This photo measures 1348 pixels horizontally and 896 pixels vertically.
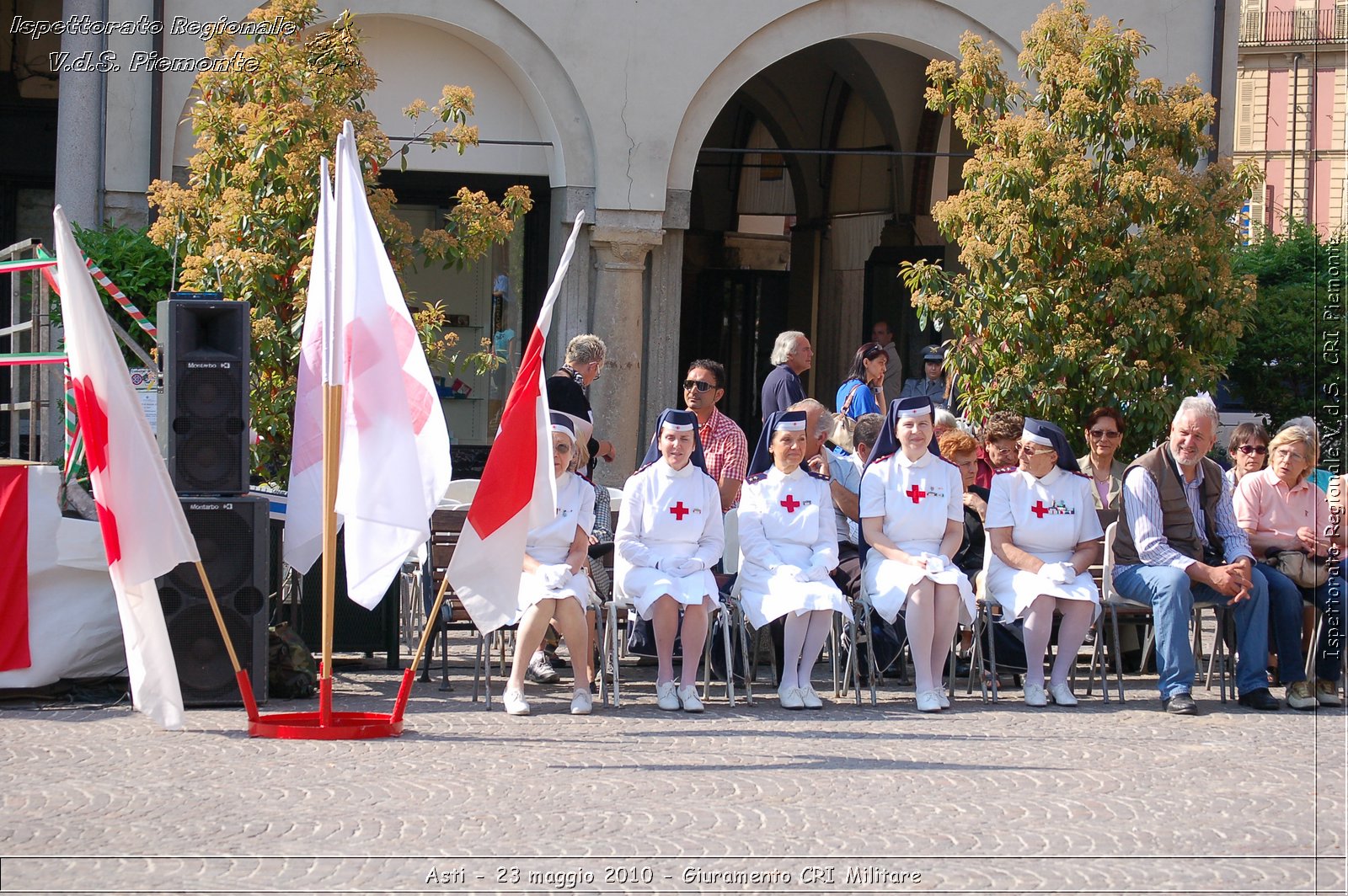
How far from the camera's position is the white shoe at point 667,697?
8305 mm

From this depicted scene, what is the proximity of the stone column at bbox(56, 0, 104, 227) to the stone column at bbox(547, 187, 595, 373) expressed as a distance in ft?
12.2

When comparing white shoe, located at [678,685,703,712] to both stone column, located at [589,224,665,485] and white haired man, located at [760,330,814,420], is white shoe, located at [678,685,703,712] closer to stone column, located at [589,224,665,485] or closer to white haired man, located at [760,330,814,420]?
white haired man, located at [760,330,814,420]

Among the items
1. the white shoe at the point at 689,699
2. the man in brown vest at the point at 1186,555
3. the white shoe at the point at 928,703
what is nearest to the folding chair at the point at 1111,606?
the man in brown vest at the point at 1186,555

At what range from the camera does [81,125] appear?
12.9m

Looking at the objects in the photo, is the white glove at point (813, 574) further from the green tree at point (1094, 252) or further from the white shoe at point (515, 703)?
the green tree at point (1094, 252)

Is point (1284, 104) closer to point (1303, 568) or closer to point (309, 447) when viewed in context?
point (1303, 568)

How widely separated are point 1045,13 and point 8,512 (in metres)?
7.52

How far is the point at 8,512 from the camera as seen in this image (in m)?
8.00

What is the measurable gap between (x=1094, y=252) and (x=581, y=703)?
497cm

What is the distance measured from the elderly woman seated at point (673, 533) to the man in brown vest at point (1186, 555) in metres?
2.30

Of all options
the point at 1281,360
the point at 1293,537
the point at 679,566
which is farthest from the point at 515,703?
the point at 1281,360

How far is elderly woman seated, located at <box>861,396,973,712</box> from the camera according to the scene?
8.72 m

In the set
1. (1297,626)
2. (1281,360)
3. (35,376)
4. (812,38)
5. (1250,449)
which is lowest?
(1297,626)

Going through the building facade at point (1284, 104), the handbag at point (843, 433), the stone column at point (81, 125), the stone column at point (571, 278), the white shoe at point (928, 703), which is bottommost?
the white shoe at point (928, 703)
